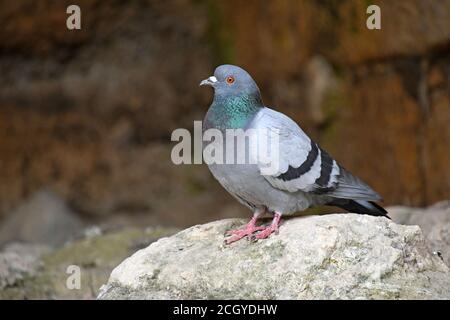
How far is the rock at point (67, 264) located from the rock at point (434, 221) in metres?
2.39

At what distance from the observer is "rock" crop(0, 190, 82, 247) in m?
9.61

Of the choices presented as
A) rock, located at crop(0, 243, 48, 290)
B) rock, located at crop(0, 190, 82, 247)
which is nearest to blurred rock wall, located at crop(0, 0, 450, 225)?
rock, located at crop(0, 190, 82, 247)

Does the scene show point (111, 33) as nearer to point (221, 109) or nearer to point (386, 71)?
point (386, 71)

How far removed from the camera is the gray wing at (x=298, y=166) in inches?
197

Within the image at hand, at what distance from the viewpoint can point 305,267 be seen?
4.56m

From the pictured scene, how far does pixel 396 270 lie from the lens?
4.61 metres

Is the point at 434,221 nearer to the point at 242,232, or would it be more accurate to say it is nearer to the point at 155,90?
the point at 242,232

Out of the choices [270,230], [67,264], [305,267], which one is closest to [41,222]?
[67,264]

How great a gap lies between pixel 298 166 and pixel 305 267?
0.81 m

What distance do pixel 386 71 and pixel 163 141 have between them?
3.49 metres

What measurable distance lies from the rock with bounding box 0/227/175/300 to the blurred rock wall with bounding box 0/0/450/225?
2031mm

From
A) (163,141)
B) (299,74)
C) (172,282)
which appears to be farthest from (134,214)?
(172,282)

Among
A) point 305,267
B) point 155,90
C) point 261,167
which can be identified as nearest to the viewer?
point 305,267

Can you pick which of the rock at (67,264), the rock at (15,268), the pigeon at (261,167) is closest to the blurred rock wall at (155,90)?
the rock at (67,264)
